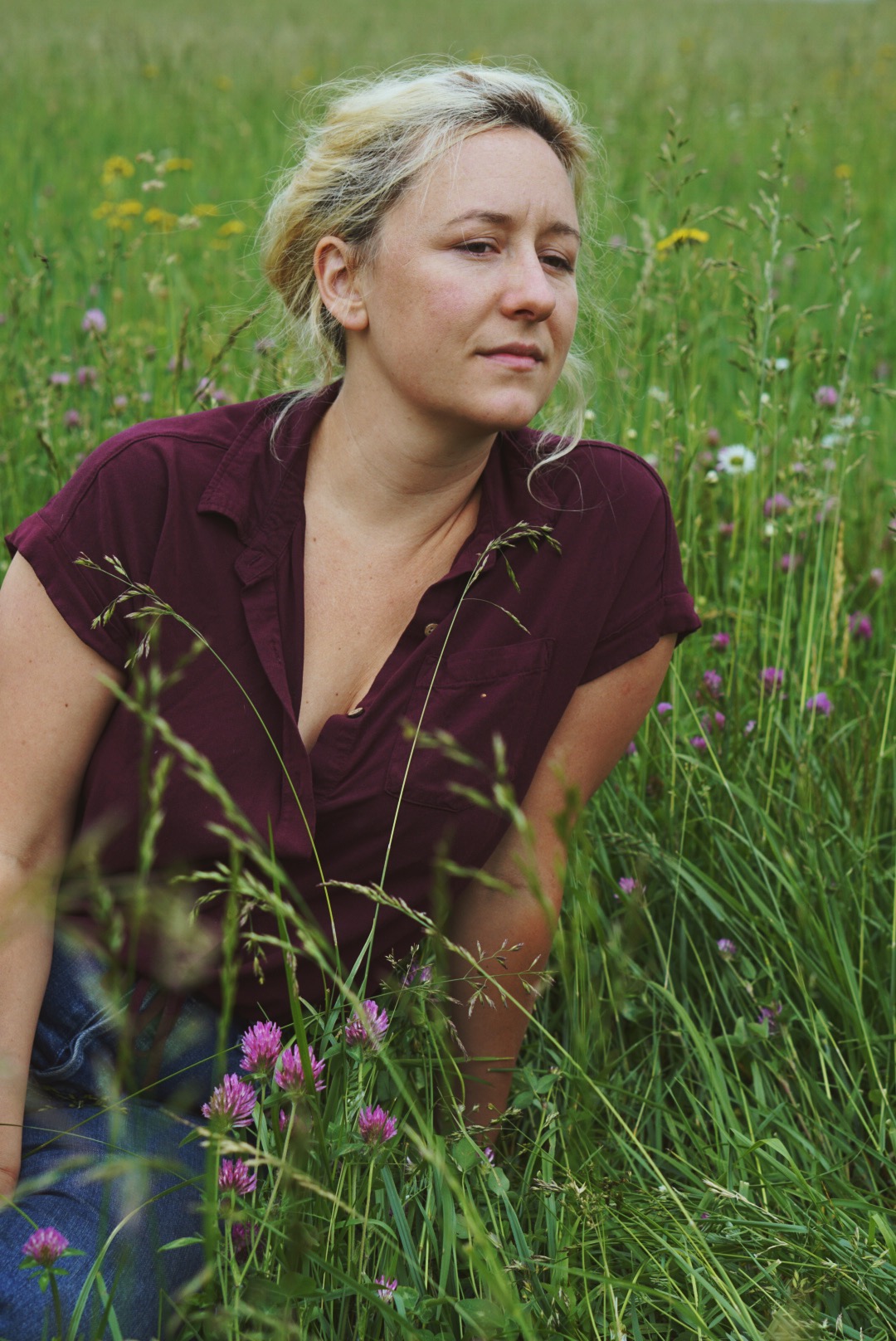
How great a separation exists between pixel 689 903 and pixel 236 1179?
917mm

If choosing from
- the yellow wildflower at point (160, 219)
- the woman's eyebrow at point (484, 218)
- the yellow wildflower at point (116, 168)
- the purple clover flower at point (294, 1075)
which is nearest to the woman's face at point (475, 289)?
the woman's eyebrow at point (484, 218)

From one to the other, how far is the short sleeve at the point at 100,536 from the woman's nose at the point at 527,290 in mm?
501

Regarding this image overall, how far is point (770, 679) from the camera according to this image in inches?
90.0

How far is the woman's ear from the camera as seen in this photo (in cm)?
179

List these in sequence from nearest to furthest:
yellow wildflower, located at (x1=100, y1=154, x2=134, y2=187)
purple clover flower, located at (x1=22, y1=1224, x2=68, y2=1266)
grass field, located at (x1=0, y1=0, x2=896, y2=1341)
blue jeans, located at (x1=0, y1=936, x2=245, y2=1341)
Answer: purple clover flower, located at (x1=22, y1=1224, x2=68, y2=1266), grass field, located at (x1=0, y1=0, x2=896, y2=1341), blue jeans, located at (x1=0, y1=936, x2=245, y2=1341), yellow wildflower, located at (x1=100, y1=154, x2=134, y2=187)

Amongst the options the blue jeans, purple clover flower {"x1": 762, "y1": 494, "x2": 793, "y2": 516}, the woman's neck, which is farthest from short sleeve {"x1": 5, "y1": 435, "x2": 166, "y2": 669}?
purple clover flower {"x1": 762, "y1": 494, "x2": 793, "y2": 516}

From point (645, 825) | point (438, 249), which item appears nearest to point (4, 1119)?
point (645, 825)

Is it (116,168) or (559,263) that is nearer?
(559,263)

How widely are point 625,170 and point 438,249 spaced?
4.49 m

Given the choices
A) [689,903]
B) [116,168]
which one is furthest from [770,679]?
[116,168]

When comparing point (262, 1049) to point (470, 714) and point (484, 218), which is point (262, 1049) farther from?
point (484, 218)

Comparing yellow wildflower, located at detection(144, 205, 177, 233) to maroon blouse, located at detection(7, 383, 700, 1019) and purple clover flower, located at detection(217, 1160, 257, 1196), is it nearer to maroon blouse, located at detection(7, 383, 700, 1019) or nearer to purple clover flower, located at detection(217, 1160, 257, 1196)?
maroon blouse, located at detection(7, 383, 700, 1019)

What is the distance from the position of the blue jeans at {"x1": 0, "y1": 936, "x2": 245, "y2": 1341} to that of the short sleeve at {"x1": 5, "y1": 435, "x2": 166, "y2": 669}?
470mm

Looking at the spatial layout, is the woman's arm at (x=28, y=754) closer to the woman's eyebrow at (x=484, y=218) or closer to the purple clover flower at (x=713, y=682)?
the woman's eyebrow at (x=484, y=218)
